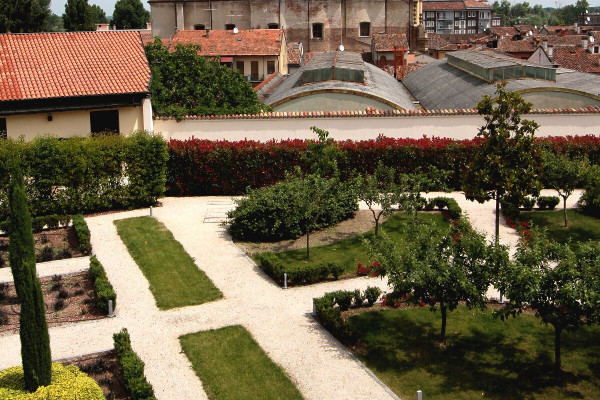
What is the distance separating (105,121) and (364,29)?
152 ft

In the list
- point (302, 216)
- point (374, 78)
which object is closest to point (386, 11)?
point (374, 78)

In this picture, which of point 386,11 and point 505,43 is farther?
point 505,43

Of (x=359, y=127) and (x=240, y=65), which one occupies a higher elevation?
(x=240, y=65)

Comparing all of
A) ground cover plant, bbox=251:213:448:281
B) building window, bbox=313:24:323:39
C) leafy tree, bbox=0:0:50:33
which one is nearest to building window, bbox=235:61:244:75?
leafy tree, bbox=0:0:50:33

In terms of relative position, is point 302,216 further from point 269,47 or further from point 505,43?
point 505,43

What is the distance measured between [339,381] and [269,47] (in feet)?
151

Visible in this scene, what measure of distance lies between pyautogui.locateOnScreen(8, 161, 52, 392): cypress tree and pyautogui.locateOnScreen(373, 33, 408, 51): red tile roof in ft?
190

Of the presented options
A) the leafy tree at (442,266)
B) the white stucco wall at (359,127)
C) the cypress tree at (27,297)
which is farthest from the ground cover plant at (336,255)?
the white stucco wall at (359,127)

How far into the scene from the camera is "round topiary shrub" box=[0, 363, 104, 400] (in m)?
11.1

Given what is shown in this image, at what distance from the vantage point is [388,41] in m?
67.4

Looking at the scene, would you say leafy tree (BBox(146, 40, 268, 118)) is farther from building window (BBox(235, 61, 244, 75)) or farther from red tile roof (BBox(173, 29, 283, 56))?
building window (BBox(235, 61, 244, 75))

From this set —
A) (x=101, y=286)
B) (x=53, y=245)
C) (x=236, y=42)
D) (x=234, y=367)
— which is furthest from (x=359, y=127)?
(x=236, y=42)

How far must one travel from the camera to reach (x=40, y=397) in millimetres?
11055

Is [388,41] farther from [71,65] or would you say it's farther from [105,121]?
[105,121]
